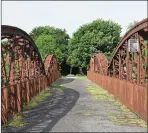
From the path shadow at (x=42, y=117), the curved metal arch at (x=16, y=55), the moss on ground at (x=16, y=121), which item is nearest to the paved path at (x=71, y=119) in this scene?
the path shadow at (x=42, y=117)

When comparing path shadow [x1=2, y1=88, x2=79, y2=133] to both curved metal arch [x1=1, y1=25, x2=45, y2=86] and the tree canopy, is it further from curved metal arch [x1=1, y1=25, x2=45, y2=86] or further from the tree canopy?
the tree canopy

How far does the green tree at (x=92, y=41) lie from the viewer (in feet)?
228

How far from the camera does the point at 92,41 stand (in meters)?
69.8

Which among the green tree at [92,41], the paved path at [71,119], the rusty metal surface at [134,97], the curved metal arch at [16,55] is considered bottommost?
the paved path at [71,119]

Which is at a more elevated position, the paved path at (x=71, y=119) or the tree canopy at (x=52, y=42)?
the tree canopy at (x=52, y=42)

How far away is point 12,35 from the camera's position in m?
19.0

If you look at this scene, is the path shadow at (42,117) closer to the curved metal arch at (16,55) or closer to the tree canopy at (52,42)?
the curved metal arch at (16,55)

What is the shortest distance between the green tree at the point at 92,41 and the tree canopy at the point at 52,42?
2.71 metres

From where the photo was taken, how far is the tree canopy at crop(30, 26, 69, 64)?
72250mm

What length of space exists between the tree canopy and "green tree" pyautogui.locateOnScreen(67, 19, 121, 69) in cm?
271

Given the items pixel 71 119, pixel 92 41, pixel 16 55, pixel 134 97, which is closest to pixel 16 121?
pixel 71 119

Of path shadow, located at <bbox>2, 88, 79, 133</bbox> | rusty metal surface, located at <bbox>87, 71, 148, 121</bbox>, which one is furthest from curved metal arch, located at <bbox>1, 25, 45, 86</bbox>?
rusty metal surface, located at <bbox>87, 71, 148, 121</bbox>

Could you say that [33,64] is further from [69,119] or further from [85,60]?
[85,60]

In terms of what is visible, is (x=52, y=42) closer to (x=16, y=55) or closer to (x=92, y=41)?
(x=92, y=41)
